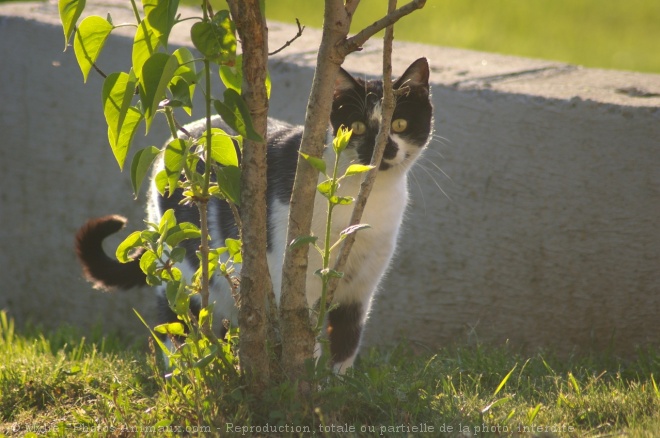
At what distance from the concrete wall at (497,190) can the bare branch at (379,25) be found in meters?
1.15

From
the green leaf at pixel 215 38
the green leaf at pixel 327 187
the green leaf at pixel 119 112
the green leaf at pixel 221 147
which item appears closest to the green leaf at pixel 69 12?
the green leaf at pixel 119 112

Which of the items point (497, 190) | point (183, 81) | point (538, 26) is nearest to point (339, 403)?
point (183, 81)

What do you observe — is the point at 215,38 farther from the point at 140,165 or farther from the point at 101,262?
the point at 101,262

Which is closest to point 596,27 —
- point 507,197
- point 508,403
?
point 507,197

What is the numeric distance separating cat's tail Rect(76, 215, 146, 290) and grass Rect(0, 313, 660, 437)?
40cm

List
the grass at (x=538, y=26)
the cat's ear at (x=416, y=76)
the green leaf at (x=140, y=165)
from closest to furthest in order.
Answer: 1. the green leaf at (x=140, y=165)
2. the cat's ear at (x=416, y=76)
3. the grass at (x=538, y=26)

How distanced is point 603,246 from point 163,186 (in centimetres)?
182

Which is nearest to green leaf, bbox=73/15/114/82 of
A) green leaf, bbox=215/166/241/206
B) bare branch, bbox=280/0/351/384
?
green leaf, bbox=215/166/241/206

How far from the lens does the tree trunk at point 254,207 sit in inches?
75.2

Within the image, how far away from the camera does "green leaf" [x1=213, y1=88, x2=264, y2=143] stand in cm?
183

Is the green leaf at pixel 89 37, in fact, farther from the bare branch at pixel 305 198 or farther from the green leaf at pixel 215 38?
the bare branch at pixel 305 198

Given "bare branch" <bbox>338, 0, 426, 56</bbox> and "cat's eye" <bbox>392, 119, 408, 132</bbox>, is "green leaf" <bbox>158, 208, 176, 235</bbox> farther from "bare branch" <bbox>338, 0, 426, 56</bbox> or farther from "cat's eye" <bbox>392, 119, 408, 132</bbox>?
"cat's eye" <bbox>392, 119, 408, 132</bbox>

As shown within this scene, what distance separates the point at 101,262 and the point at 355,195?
913 millimetres

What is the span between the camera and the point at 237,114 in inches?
73.4
